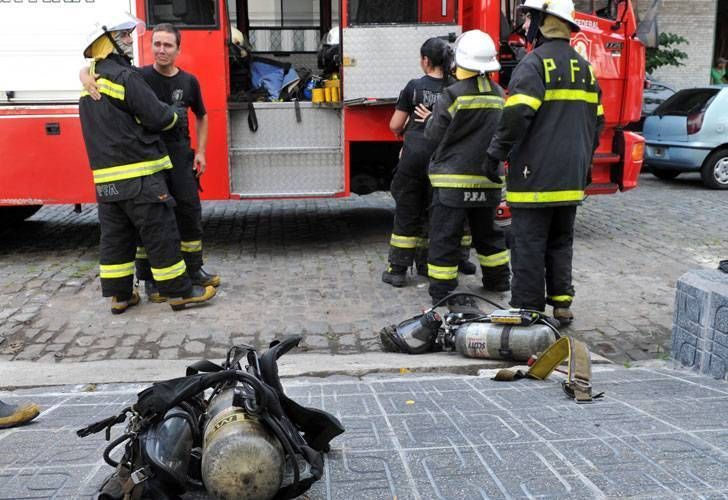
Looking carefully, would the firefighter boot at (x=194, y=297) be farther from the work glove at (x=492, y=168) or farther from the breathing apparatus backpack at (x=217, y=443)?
the breathing apparatus backpack at (x=217, y=443)

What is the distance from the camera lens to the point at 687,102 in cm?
1197

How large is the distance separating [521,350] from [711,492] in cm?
191

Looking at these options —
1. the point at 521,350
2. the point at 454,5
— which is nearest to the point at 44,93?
the point at 454,5

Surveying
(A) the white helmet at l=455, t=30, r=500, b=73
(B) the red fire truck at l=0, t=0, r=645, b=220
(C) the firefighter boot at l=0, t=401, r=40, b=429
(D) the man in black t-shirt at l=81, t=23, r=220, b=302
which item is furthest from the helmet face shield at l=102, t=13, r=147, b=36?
(C) the firefighter boot at l=0, t=401, r=40, b=429

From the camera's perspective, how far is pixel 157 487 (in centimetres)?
209

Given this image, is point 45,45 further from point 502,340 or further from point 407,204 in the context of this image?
point 502,340

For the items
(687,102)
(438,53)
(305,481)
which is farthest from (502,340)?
(687,102)

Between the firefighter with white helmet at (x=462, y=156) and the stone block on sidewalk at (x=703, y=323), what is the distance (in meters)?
1.49

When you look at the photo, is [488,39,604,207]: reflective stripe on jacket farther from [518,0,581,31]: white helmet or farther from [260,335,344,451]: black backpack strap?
[260,335,344,451]: black backpack strap

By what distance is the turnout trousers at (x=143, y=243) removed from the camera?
5219 mm

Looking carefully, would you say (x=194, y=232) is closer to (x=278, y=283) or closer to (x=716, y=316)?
(x=278, y=283)

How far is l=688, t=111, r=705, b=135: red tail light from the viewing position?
1145cm

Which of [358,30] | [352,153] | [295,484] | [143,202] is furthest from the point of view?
[352,153]

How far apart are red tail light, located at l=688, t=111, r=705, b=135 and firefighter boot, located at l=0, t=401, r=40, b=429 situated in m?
10.9
